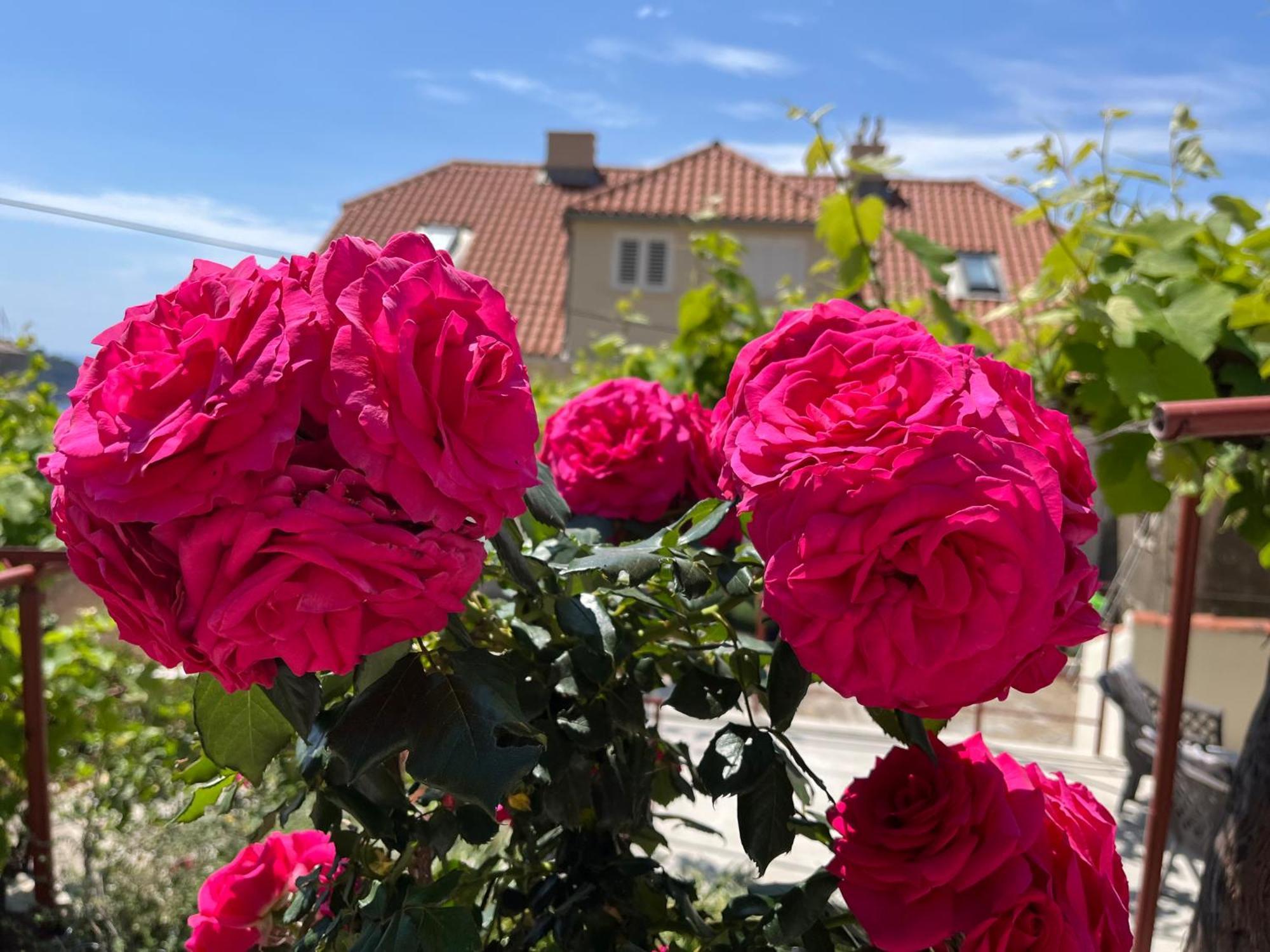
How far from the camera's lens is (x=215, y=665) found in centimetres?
56

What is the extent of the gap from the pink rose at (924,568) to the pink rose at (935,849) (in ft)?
0.61

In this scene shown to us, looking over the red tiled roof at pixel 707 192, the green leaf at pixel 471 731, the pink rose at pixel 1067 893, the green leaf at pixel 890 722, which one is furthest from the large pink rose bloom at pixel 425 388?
the red tiled roof at pixel 707 192

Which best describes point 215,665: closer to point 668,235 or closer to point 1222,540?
point 1222,540

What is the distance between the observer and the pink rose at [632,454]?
0.98 meters

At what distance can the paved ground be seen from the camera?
2949mm

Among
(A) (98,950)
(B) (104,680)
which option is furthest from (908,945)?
(B) (104,680)

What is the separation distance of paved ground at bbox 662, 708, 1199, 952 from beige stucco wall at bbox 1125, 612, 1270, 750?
21.9 inches

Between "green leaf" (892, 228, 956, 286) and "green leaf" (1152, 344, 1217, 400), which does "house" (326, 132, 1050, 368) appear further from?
"green leaf" (1152, 344, 1217, 400)

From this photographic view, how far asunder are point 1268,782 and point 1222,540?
586cm

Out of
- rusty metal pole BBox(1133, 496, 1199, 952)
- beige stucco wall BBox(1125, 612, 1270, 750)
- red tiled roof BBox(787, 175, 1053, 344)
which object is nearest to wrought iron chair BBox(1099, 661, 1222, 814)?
beige stucco wall BBox(1125, 612, 1270, 750)

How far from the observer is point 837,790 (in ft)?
11.6

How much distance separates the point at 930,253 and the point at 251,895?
1590mm

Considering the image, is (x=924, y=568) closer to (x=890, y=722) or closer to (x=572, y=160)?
(x=890, y=722)

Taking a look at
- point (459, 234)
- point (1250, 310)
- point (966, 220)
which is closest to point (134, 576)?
point (1250, 310)
